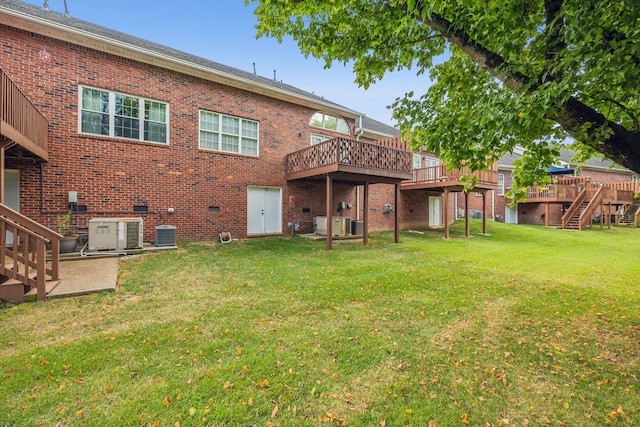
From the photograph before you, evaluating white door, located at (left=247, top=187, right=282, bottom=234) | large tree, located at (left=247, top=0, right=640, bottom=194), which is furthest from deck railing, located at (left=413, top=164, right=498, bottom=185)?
large tree, located at (left=247, top=0, right=640, bottom=194)

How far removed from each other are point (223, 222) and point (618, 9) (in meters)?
10.8

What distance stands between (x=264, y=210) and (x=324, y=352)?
9269 millimetres

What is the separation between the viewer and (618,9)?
3.18 meters

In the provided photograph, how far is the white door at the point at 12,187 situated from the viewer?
7805 millimetres

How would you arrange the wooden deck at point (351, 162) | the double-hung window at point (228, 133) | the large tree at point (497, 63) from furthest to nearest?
the double-hung window at point (228, 133) < the wooden deck at point (351, 162) < the large tree at point (497, 63)

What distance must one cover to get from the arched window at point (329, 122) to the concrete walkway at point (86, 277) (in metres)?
9.74

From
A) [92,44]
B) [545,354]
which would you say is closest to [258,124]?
[92,44]

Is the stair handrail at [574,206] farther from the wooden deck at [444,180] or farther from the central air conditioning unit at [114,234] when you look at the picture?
the central air conditioning unit at [114,234]

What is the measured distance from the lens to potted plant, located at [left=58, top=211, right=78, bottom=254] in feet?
24.9

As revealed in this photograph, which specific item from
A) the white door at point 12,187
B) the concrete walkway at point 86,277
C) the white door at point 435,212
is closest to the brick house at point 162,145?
the white door at point 12,187

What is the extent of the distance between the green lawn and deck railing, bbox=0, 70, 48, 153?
377 cm

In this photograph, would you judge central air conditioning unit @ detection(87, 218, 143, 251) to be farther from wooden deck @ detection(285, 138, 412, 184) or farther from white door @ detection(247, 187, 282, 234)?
wooden deck @ detection(285, 138, 412, 184)

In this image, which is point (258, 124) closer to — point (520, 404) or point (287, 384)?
point (287, 384)

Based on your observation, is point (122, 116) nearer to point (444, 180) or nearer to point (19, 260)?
point (19, 260)
